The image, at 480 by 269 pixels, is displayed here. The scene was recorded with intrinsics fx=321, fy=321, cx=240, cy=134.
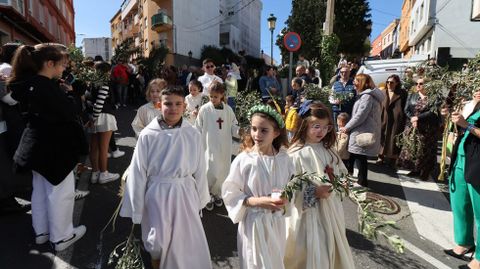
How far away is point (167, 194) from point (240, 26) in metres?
53.2

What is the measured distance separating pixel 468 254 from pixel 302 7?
3289 cm

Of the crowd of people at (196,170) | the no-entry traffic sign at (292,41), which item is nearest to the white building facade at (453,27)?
the no-entry traffic sign at (292,41)

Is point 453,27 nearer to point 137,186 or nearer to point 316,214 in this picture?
point 316,214

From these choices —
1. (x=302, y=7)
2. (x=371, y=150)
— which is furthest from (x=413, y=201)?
(x=302, y=7)

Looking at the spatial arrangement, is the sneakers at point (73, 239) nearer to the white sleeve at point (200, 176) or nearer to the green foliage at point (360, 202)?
the white sleeve at point (200, 176)

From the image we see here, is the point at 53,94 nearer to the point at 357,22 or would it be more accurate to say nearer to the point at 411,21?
the point at 357,22

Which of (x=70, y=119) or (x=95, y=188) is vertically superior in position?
(x=70, y=119)

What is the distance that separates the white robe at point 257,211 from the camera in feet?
7.82

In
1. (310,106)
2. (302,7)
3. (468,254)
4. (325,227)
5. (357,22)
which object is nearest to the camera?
(325,227)

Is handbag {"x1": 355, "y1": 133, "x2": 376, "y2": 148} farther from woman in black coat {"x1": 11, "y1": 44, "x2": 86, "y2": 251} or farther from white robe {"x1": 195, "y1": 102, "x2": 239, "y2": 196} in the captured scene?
woman in black coat {"x1": 11, "y1": 44, "x2": 86, "y2": 251}

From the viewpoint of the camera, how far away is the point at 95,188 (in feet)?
16.7

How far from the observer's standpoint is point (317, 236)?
8.25 feet

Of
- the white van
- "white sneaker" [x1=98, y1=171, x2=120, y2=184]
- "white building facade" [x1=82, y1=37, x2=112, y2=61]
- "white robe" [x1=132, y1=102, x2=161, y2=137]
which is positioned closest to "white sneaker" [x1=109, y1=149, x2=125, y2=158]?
"white sneaker" [x1=98, y1=171, x2=120, y2=184]

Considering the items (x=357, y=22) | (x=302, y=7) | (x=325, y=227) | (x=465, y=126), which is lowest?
(x=325, y=227)
